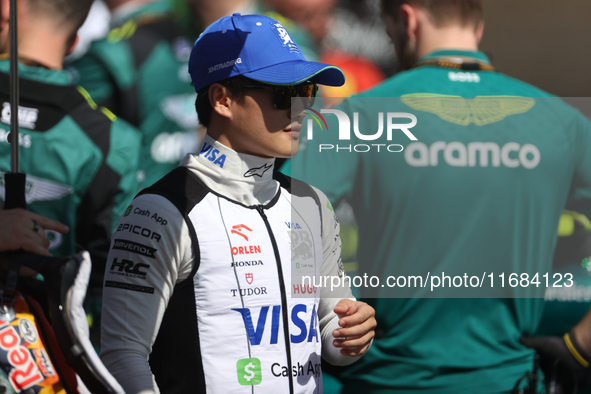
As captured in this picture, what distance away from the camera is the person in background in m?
2.53

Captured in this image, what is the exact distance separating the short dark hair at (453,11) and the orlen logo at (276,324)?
64.3 inches

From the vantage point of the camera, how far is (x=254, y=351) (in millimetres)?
1525

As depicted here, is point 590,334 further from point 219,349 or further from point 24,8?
point 24,8

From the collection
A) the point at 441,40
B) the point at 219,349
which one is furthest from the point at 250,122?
the point at 441,40

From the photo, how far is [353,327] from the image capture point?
1584 millimetres

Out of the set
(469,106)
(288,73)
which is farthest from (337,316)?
(469,106)

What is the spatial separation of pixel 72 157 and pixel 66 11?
65 cm

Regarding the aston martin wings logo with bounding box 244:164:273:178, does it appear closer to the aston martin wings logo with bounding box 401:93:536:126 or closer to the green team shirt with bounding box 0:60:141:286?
the aston martin wings logo with bounding box 401:93:536:126

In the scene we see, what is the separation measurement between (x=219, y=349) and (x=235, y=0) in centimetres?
181

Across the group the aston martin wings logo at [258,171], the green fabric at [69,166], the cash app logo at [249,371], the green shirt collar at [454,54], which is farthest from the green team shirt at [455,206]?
the cash app logo at [249,371]

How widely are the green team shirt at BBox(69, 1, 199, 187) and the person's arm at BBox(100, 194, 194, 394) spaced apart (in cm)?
138

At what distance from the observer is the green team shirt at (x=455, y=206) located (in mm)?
2523

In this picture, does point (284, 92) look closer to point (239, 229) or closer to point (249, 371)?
point (239, 229)

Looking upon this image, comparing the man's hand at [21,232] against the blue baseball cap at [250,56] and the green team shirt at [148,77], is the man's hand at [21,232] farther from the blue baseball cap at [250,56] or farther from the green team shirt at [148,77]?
the green team shirt at [148,77]
